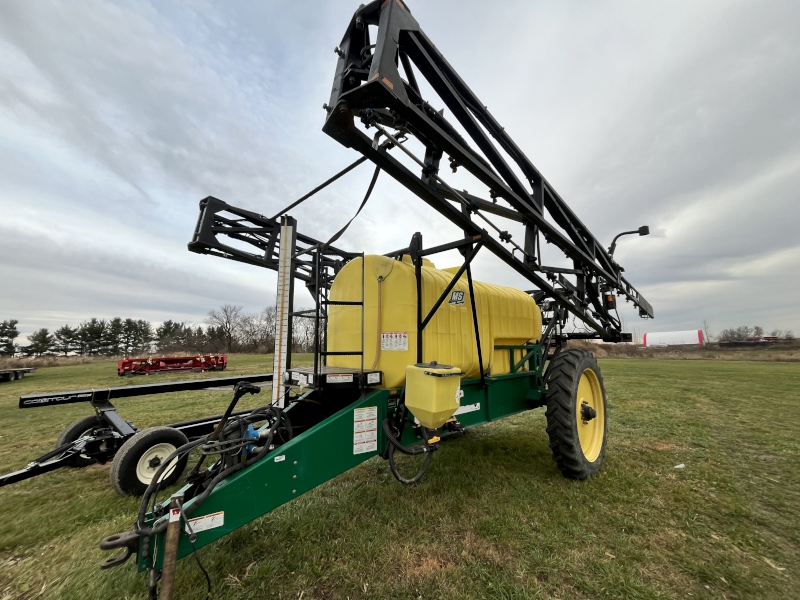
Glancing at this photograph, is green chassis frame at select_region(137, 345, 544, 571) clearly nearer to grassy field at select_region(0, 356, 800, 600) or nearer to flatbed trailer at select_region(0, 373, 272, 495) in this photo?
grassy field at select_region(0, 356, 800, 600)

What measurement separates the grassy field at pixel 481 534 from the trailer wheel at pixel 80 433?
0.86 ft

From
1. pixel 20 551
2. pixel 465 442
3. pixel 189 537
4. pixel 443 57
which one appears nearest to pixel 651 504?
pixel 465 442

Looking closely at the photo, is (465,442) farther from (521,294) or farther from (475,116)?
(475,116)

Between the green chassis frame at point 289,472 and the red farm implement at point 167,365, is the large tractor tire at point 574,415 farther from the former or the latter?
the red farm implement at point 167,365

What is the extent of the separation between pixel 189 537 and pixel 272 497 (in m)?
0.48

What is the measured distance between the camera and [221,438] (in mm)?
2783

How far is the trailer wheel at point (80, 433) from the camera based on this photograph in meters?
4.07

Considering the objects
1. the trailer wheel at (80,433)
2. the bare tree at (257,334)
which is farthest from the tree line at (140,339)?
the trailer wheel at (80,433)

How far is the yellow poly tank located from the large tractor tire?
2.21 feet

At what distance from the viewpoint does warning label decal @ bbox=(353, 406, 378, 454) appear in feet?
8.96

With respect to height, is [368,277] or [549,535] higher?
[368,277]

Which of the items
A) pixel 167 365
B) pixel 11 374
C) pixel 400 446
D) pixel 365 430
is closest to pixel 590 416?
pixel 400 446

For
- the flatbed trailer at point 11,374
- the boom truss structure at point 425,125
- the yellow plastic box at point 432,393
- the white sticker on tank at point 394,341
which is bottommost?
the flatbed trailer at point 11,374

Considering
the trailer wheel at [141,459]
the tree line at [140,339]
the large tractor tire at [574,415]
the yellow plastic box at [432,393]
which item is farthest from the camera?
the tree line at [140,339]
